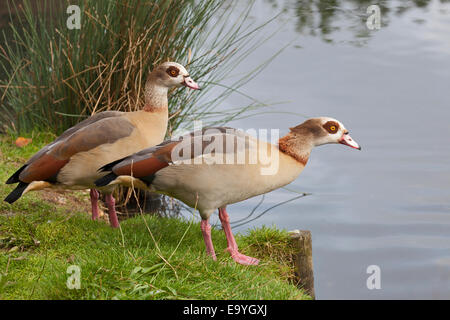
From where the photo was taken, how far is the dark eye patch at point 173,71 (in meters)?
5.88

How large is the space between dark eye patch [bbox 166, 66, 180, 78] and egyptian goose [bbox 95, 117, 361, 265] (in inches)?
42.8

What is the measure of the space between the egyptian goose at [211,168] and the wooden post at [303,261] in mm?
1085

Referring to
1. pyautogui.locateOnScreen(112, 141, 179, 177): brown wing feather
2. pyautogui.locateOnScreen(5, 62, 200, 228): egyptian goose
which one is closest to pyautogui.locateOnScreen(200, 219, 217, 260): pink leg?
pyautogui.locateOnScreen(112, 141, 179, 177): brown wing feather

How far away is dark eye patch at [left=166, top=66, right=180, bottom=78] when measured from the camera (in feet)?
19.3

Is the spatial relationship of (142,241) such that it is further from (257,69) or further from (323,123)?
(257,69)

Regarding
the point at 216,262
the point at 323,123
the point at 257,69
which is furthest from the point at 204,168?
the point at 257,69

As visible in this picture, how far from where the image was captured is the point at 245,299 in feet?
13.6

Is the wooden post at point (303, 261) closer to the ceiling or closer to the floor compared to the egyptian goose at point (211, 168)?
closer to the floor

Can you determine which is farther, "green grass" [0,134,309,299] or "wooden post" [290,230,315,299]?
"wooden post" [290,230,315,299]

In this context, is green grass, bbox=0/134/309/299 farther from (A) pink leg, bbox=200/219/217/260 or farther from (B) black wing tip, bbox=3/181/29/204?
(B) black wing tip, bbox=3/181/29/204
